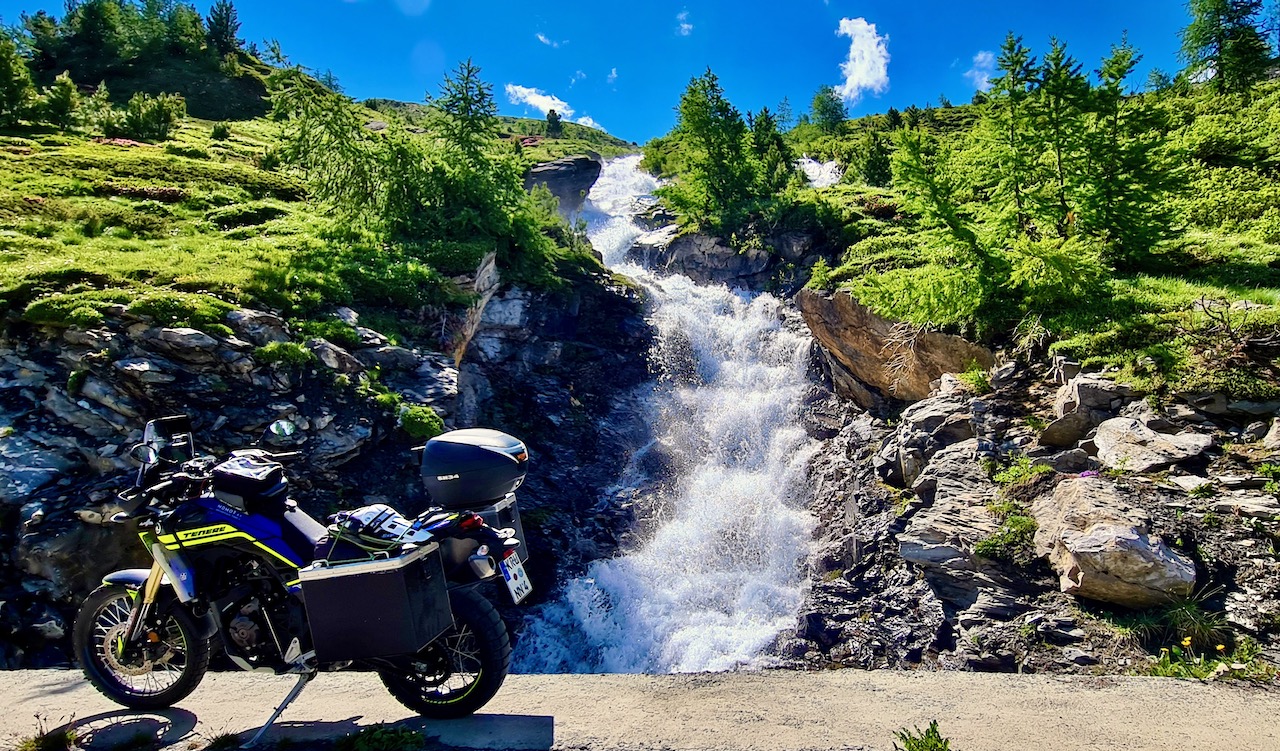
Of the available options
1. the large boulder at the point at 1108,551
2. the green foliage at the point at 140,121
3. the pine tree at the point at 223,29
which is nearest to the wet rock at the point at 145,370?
the large boulder at the point at 1108,551

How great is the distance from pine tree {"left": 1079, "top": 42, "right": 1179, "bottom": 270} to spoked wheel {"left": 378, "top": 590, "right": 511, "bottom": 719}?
1468cm

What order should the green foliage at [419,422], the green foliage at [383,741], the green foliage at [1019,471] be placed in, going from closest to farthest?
the green foliage at [383,741]
the green foliage at [1019,471]
the green foliage at [419,422]

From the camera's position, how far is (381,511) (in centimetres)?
420

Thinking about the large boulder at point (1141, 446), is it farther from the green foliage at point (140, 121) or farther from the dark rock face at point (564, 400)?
the green foliage at point (140, 121)

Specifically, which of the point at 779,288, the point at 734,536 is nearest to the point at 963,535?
the point at 734,536

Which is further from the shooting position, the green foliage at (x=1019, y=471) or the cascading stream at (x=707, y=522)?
the cascading stream at (x=707, y=522)

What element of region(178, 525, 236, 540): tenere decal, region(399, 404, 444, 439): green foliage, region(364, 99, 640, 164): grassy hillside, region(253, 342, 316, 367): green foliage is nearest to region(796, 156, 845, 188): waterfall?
region(364, 99, 640, 164): grassy hillside

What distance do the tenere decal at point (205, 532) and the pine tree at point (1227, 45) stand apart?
4724 cm

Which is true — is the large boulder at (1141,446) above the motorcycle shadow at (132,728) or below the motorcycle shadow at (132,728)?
above

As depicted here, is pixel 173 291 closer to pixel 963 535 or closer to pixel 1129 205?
pixel 963 535

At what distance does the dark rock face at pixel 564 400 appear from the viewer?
1422 cm

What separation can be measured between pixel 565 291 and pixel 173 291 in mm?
12003

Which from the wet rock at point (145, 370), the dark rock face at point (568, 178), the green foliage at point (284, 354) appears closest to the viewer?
the wet rock at point (145, 370)

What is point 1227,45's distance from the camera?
3553 cm
